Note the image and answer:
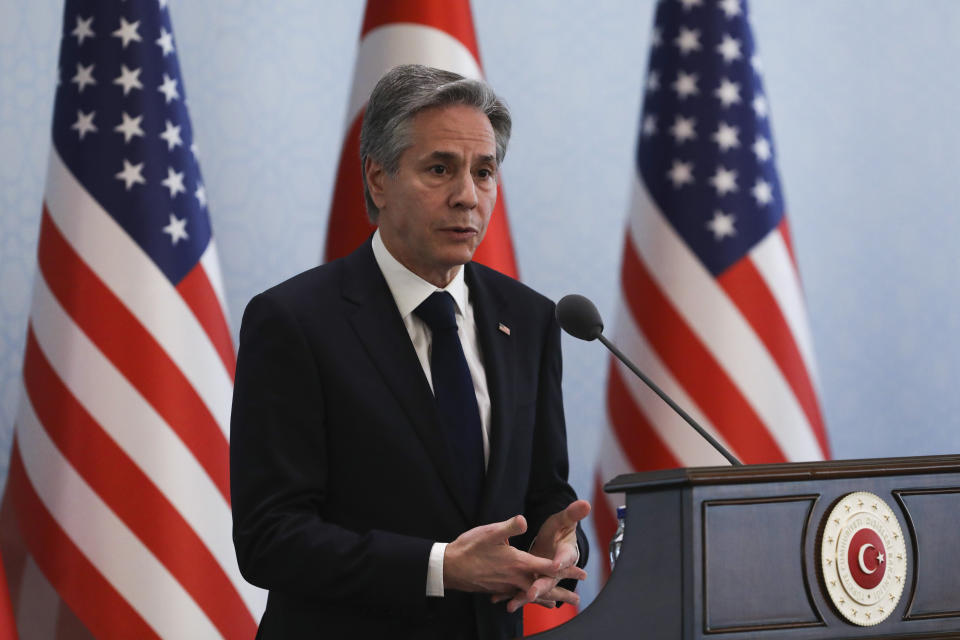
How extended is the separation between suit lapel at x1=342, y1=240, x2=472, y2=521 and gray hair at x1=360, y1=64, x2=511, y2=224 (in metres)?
0.16

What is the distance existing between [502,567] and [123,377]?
1720 millimetres

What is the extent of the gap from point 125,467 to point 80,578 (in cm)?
27

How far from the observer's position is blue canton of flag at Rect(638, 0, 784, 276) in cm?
335

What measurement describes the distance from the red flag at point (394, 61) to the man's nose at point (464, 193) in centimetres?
159

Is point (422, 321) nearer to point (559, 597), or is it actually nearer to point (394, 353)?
point (394, 353)

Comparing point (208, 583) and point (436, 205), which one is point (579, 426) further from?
point (436, 205)

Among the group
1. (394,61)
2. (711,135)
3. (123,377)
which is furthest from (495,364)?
(711,135)

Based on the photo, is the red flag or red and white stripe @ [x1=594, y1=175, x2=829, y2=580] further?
red and white stripe @ [x1=594, y1=175, x2=829, y2=580]

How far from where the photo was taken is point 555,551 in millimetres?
1542

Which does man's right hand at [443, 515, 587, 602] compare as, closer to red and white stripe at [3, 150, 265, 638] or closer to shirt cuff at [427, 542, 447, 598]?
shirt cuff at [427, 542, 447, 598]

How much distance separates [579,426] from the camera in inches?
149

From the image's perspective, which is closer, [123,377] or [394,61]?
[123,377]

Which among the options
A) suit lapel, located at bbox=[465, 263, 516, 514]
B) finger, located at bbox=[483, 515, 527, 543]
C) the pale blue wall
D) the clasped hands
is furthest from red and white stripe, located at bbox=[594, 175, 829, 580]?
finger, located at bbox=[483, 515, 527, 543]

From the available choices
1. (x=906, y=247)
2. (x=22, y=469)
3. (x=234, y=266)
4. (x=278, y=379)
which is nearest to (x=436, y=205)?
(x=278, y=379)
